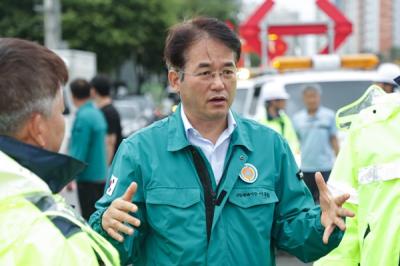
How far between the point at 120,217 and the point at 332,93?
7147 millimetres

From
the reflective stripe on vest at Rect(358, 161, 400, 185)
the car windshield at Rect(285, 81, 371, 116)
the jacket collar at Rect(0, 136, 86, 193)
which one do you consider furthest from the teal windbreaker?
the car windshield at Rect(285, 81, 371, 116)

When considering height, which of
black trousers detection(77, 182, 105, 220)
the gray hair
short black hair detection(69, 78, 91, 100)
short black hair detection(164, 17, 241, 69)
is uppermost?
short black hair detection(164, 17, 241, 69)

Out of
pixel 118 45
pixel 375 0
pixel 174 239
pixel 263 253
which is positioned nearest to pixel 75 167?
pixel 174 239

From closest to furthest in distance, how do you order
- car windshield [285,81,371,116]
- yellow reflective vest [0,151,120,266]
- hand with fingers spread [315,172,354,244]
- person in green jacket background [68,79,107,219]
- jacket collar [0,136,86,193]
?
yellow reflective vest [0,151,120,266] → jacket collar [0,136,86,193] → hand with fingers spread [315,172,354,244] → person in green jacket background [68,79,107,219] → car windshield [285,81,371,116]

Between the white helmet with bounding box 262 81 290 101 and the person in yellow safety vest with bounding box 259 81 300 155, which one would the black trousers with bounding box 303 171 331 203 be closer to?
the person in yellow safety vest with bounding box 259 81 300 155

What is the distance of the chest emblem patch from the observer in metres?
3.14

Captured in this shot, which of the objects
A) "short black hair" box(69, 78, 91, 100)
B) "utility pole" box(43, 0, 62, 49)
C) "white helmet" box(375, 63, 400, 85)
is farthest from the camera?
"utility pole" box(43, 0, 62, 49)

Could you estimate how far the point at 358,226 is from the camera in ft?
9.95

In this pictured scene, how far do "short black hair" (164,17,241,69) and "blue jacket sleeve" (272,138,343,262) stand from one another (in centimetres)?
48

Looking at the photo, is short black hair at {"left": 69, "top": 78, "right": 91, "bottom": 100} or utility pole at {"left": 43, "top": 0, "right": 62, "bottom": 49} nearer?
short black hair at {"left": 69, "top": 78, "right": 91, "bottom": 100}

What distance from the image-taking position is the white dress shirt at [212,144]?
3.22 meters

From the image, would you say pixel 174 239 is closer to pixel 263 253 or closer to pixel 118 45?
pixel 263 253

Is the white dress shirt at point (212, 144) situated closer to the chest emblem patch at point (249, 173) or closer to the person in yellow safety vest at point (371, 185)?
the chest emblem patch at point (249, 173)

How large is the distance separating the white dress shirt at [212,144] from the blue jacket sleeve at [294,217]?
225 millimetres
